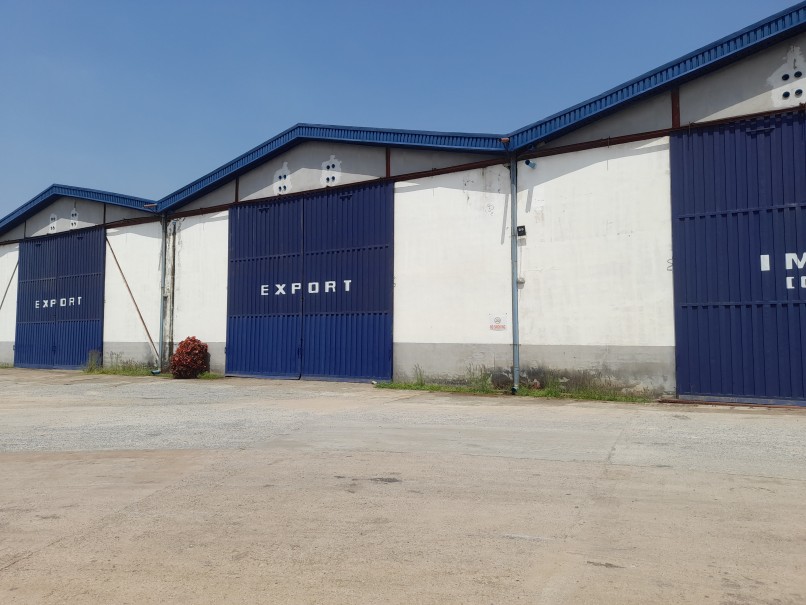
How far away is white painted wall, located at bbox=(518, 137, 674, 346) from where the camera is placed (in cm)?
1455

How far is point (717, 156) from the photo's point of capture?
14.0 meters

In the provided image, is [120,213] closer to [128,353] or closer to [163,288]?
[163,288]

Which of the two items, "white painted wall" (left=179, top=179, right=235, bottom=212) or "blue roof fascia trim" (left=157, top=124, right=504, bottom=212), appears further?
"white painted wall" (left=179, top=179, right=235, bottom=212)

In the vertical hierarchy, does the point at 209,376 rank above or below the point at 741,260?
below

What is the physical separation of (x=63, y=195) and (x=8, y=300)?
635 centimetres

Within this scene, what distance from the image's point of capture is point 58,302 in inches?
1075

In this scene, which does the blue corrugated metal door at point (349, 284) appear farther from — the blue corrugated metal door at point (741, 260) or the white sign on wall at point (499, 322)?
the blue corrugated metal door at point (741, 260)

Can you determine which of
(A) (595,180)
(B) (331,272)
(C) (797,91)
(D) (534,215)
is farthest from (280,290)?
(C) (797,91)

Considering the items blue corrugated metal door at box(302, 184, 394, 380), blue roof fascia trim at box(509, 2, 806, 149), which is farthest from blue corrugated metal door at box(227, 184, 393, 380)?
blue roof fascia trim at box(509, 2, 806, 149)

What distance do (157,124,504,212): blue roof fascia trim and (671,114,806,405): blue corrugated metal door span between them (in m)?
4.93

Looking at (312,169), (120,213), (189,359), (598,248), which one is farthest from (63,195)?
(598,248)

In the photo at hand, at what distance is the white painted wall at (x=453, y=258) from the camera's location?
16.8 meters

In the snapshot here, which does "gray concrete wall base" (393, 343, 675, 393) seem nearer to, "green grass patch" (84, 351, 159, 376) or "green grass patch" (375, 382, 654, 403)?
"green grass patch" (375, 382, 654, 403)

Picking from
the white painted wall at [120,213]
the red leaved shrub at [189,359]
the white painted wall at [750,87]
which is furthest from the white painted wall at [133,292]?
the white painted wall at [750,87]
